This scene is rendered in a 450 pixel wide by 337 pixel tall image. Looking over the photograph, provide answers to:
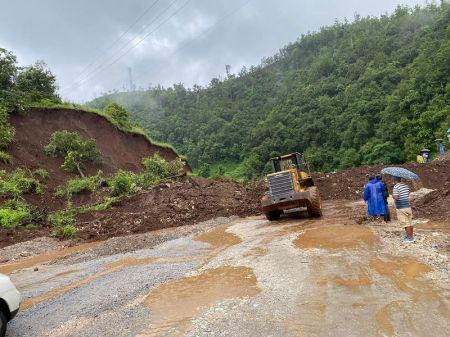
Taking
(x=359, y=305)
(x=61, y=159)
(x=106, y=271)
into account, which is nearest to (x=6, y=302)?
(x=106, y=271)

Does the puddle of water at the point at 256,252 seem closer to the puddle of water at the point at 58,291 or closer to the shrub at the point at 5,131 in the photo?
the puddle of water at the point at 58,291

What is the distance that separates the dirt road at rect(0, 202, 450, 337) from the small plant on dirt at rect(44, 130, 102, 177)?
15.4 metres

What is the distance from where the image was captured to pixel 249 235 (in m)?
14.6

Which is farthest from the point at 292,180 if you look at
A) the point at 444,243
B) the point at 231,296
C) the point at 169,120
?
the point at 169,120

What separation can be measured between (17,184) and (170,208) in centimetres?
849

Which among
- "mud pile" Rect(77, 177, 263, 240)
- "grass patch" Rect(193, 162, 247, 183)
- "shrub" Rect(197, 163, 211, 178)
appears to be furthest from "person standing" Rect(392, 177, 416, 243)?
"shrub" Rect(197, 163, 211, 178)

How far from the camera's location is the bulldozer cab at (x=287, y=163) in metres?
18.1

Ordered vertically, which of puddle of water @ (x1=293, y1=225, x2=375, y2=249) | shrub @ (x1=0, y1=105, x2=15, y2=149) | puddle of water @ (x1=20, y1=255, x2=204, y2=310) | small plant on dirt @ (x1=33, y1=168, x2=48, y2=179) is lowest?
puddle of water @ (x1=293, y1=225, x2=375, y2=249)

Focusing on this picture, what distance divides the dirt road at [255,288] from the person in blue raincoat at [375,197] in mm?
588

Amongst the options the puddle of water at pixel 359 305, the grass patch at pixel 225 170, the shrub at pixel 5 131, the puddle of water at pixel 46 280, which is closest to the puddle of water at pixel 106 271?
the puddle of water at pixel 46 280

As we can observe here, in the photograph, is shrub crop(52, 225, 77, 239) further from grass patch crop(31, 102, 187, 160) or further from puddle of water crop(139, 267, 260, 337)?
grass patch crop(31, 102, 187, 160)

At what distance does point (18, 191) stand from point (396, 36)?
266 feet

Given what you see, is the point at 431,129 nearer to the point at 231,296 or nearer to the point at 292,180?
the point at 292,180

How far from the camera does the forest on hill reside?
5450 centimetres
